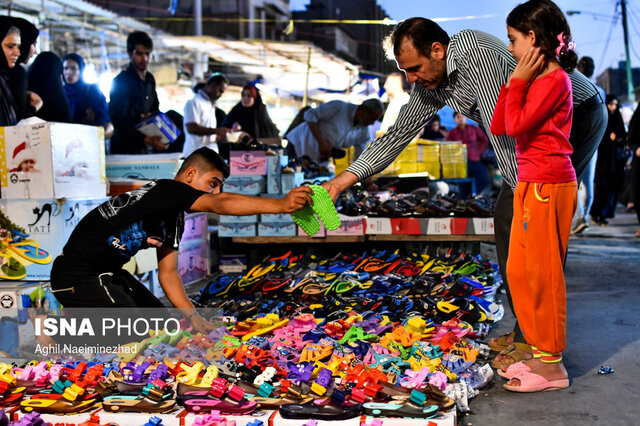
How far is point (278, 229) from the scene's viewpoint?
5844mm

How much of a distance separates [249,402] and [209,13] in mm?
29434

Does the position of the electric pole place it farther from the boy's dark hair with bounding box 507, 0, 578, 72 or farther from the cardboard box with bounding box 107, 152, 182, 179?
the boy's dark hair with bounding box 507, 0, 578, 72

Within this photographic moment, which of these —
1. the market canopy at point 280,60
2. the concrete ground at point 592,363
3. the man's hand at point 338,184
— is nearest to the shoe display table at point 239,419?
the concrete ground at point 592,363

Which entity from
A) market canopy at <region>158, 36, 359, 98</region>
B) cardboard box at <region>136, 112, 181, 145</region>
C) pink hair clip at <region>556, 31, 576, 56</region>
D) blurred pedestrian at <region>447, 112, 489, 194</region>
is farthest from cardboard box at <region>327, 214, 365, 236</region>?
market canopy at <region>158, 36, 359, 98</region>

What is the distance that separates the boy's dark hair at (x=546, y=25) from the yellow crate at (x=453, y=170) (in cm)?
680

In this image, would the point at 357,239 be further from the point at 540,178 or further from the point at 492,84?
the point at 540,178

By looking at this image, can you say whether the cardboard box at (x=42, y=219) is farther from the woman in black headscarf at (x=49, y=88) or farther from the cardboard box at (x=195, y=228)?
the woman in black headscarf at (x=49, y=88)

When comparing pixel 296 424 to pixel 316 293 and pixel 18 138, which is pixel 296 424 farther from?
pixel 18 138

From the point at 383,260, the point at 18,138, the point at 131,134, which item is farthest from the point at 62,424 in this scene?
the point at 131,134

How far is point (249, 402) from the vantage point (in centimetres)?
246

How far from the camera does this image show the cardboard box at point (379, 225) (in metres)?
5.65

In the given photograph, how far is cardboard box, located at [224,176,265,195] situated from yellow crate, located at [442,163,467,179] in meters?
4.20

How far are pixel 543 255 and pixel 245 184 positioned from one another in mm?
3649

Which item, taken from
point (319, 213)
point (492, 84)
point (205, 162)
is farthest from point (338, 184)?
point (492, 84)
